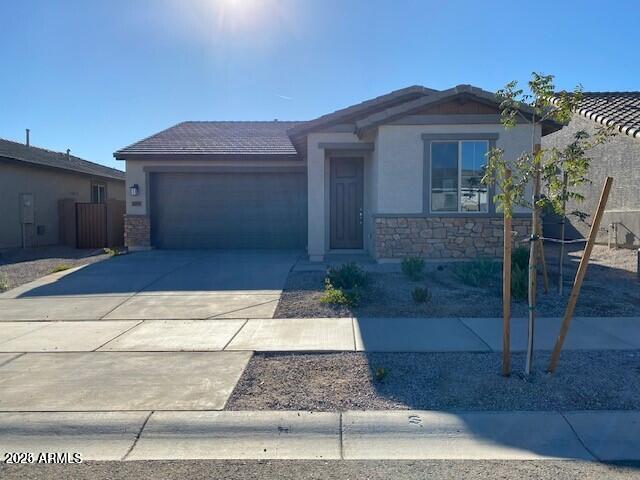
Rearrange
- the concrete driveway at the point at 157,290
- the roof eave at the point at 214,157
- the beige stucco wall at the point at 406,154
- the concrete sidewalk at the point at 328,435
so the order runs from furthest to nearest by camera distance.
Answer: the roof eave at the point at 214,157, the beige stucco wall at the point at 406,154, the concrete driveway at the point at 157,290, the concrete sidewalk at the point at 328,435

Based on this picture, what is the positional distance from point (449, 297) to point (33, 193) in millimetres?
18011

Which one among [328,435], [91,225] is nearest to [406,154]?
[328,435]

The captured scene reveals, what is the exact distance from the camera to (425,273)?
11195mm

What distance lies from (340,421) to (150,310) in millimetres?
5466

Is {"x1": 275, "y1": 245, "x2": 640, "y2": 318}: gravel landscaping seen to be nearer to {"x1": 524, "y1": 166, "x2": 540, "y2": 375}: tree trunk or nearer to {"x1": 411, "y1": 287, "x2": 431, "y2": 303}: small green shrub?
{"x1": 411, "y1": 287, "x2": 431, "y2": 303}: small green shrub

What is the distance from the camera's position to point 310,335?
7.10 meters

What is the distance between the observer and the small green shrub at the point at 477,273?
33.2 ft

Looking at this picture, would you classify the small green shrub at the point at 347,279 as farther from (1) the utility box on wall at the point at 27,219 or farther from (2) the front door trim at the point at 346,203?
(1) the utility box on wall at the point at 27,219

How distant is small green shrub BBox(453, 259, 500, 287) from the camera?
1010 cm

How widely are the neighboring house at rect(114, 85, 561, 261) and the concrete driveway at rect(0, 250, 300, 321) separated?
204 centimetres

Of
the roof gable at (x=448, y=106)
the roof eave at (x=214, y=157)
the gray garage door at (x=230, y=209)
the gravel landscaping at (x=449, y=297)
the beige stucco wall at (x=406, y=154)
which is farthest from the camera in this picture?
the gray garage door at (x=230, y=209)

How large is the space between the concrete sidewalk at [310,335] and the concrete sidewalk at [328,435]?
1865 millimetres

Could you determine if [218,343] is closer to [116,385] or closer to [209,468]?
[116,385]

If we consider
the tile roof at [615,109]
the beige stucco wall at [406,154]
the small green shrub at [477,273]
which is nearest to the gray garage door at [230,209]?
the beige stucco wall at [406,154]
